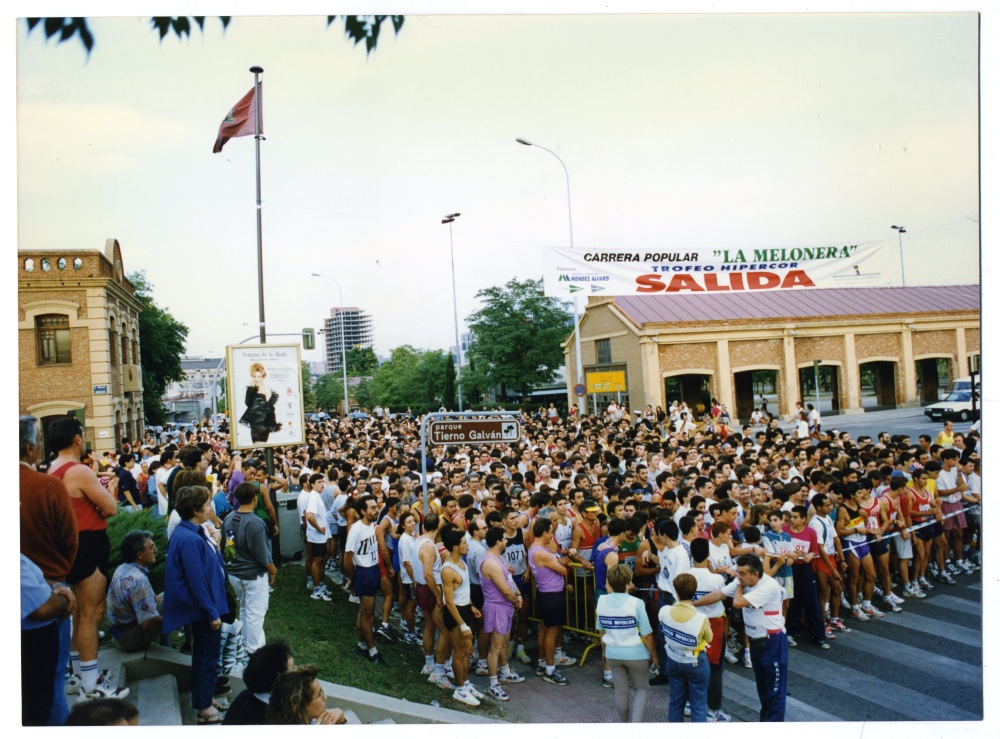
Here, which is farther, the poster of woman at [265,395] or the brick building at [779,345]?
the brick building at [779,345]

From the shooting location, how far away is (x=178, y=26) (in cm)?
607

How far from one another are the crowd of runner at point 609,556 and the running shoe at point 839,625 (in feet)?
0.07

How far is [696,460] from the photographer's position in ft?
37.2

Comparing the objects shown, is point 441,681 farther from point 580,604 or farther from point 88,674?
point 88,674

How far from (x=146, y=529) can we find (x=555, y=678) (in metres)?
4.01

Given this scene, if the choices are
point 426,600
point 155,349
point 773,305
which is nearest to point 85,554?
point 426,600

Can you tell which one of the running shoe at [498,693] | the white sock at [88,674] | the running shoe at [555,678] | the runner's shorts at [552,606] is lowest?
the running shoe at [555,678]

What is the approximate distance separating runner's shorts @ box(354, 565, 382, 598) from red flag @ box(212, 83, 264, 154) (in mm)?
5857

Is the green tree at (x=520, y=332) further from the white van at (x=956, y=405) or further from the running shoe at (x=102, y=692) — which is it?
the running shoe at (x=102, y=692)

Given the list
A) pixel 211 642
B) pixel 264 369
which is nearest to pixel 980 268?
pixel 211 642

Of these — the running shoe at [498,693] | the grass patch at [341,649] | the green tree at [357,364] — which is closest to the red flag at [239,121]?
the grass patch at [341,649]

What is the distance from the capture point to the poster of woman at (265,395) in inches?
327

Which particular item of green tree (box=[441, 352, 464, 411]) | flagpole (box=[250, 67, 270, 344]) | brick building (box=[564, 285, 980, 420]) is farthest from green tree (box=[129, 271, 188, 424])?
flagpole (box=[250, 67, 270, 344])

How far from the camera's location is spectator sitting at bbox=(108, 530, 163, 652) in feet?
16.5
